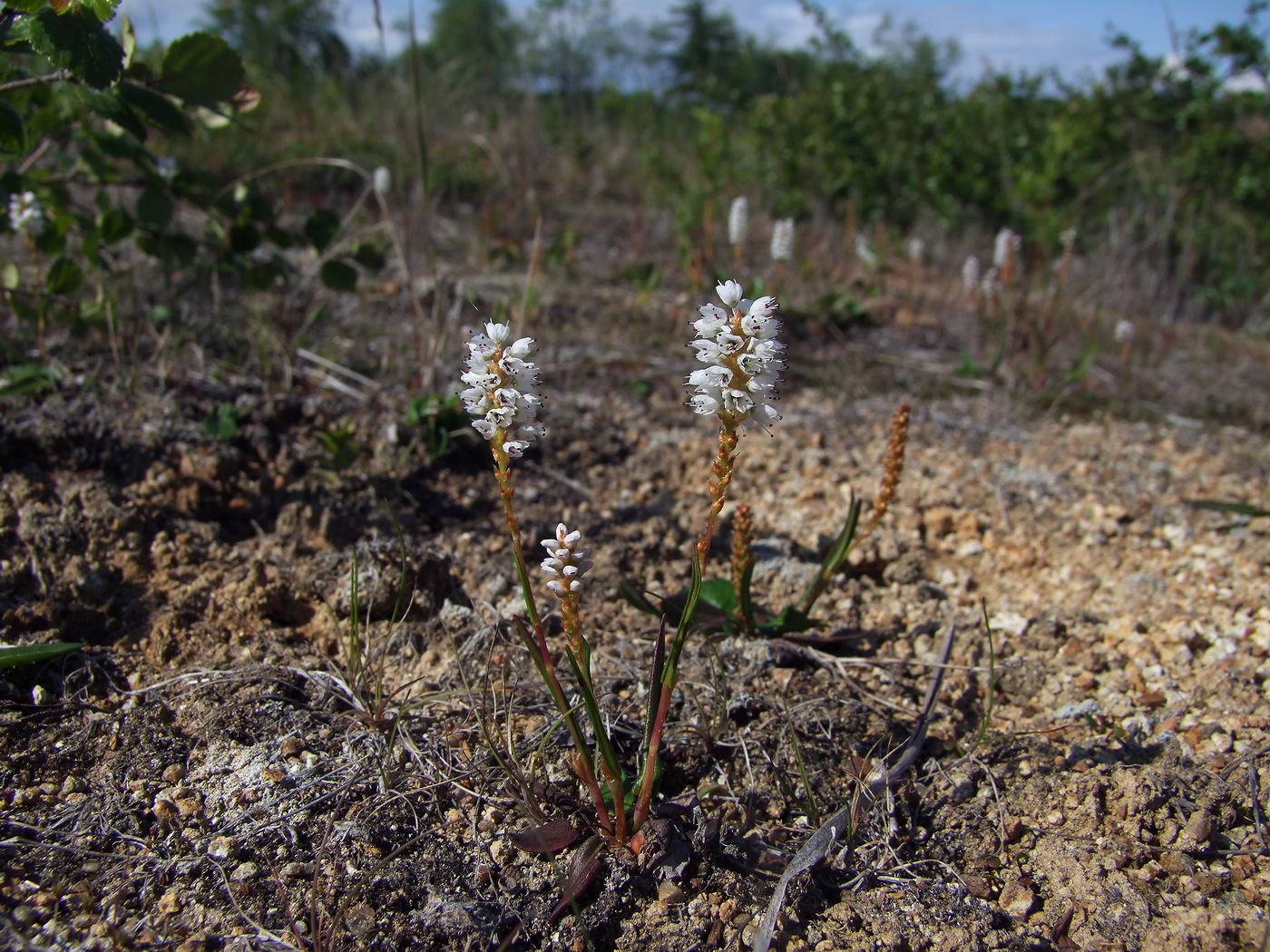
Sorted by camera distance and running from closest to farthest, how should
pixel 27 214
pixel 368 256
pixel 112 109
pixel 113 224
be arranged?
pixel 112 109, pixel 27 214, pixel 113 224, pixel 368 256

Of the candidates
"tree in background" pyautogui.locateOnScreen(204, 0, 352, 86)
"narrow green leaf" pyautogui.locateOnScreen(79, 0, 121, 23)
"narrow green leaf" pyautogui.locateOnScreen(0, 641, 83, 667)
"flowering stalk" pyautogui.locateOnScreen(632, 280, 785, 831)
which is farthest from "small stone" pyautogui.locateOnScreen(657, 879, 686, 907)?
"tree in background" pyautogui.locateOnScreen(204, 0, 352, 86)

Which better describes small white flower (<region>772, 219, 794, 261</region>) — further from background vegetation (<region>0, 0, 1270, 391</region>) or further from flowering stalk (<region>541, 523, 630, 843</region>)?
flowering stalk (<region>541, 523, 630, 843</region>)

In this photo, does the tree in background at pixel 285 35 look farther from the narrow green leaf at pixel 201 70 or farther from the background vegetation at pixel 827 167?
the narrow green leaf at pixel 201 70

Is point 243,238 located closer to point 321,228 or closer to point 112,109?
point 321,228

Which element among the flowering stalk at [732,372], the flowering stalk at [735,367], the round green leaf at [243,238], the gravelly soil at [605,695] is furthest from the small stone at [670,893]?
the round green leaf at [243,238]

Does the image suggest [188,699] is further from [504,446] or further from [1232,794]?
[1232,794]

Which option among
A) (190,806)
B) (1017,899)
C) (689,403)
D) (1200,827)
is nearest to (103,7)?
(689,403)

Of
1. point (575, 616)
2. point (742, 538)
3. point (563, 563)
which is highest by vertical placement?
point (563, 563)
